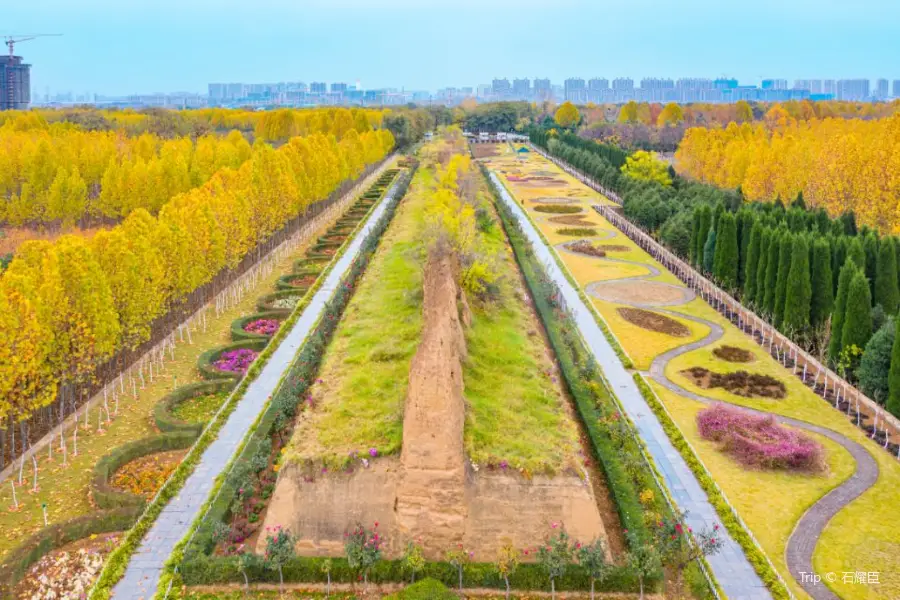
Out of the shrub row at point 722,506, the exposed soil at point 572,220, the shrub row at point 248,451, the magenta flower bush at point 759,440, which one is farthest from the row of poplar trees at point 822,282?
the shrub row at point 248,451

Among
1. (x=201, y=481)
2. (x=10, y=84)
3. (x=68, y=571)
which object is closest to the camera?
(x=68, y=571)

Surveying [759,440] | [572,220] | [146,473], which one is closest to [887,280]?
[759,440]

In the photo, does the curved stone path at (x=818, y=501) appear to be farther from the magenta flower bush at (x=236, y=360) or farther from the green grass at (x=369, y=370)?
the magenta flower bush at (x=236, y=360)

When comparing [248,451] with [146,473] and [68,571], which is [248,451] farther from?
[68,571]

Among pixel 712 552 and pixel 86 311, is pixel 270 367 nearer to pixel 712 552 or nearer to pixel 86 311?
pixel 86 311

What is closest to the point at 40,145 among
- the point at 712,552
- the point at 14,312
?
the point at 14,312
